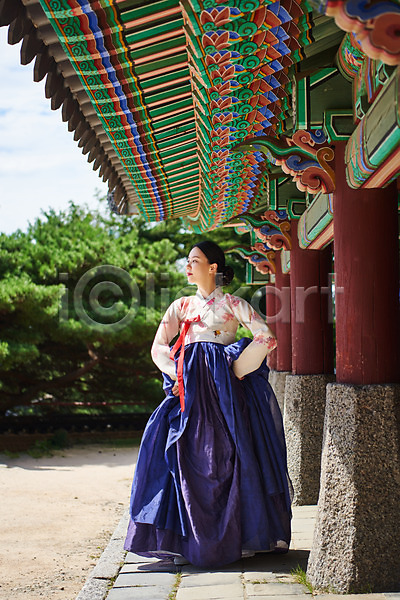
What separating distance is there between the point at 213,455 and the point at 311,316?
89.5 inches

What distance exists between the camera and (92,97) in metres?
3.29

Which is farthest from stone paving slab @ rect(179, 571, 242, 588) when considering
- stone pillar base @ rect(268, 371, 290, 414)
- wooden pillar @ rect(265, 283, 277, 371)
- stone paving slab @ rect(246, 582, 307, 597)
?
wooden pillar @ rect(265, 283, 277, 371)

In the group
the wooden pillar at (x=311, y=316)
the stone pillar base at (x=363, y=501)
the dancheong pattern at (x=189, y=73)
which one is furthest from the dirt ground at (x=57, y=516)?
the dancheong pattern at (x=189, y=73)

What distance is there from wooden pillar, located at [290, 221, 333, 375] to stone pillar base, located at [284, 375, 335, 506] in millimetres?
144

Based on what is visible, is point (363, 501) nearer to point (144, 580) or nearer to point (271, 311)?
point (144, 580)

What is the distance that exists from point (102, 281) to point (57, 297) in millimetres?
1711

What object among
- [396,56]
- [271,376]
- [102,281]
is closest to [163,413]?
[396,56]

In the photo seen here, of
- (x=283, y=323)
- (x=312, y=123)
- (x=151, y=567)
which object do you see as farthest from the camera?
(x=283, y=323)

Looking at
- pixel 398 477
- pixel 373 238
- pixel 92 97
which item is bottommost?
pixel 398 477

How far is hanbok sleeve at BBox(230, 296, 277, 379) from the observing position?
3.90m

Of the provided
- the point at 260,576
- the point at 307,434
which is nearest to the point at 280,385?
the point at 307,434

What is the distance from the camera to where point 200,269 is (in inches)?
164

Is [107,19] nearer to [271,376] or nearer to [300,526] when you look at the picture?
[300,526]

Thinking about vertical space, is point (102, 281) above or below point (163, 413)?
above
